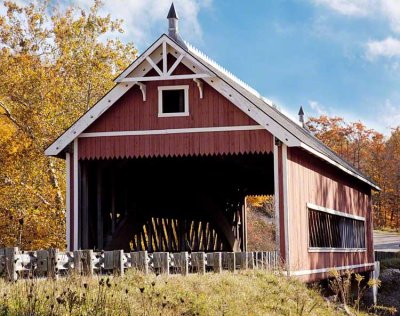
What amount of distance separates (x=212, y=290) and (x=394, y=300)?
18399 millimetres

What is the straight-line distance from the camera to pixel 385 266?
136ft

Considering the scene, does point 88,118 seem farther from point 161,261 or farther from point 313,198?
point 313,198

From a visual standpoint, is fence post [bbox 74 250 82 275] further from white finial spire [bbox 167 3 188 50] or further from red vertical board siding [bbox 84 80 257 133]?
white finial spire [bbox 167 3 188 50]

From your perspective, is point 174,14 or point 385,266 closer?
point 174,14

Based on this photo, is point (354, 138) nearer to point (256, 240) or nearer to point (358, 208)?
point (256, 240)

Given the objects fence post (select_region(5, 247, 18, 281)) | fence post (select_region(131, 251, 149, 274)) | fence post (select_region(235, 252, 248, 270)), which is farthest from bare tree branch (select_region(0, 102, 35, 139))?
fence post (select_region(5, 247, 18, 281))

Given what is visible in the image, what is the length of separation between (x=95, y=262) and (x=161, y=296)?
1.92 meters

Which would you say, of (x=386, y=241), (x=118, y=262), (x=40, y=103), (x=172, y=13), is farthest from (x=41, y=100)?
(x=386, y=241)

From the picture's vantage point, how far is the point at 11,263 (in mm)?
12266

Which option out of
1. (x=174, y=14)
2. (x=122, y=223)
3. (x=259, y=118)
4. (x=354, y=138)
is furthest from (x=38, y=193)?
(x=354, y=138)

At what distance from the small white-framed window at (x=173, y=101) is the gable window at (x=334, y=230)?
483cm

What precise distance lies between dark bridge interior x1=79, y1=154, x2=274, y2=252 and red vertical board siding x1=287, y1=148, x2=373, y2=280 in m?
1.59

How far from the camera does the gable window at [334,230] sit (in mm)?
23000

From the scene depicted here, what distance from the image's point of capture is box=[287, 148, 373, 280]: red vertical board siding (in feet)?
65.9
